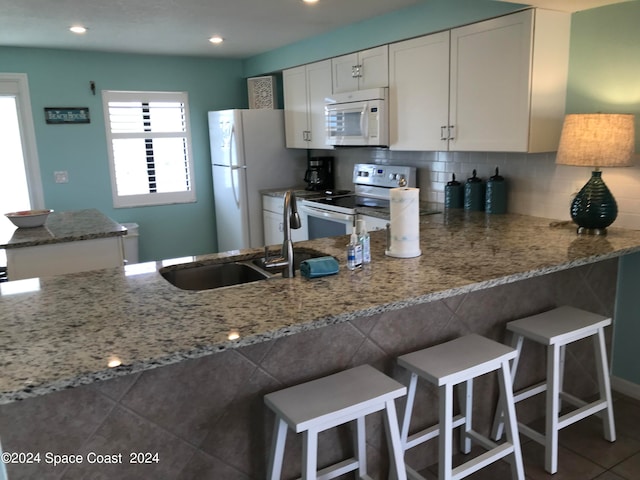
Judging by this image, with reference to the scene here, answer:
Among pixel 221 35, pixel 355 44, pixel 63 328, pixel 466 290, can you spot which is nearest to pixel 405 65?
pixel 355 44

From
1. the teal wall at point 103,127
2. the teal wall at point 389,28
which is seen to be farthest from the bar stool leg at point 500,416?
the teal wall at point 103,127

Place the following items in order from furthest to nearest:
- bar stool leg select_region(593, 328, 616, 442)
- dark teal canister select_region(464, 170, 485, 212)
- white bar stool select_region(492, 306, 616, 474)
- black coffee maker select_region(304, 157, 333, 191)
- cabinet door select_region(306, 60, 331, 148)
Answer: black coffee maker select_region(304, 157, 333, 191), cabinet door select_region(306, 60, 331, 148), dark teal canister select_region(464, 170, 485, 212), bar stool leg select_region(593, 328, 616, 442), white bar stool select_region(492, 306, 616, 474)

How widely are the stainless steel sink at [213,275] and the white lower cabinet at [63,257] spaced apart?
1062mm

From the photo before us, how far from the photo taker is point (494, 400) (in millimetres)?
2410

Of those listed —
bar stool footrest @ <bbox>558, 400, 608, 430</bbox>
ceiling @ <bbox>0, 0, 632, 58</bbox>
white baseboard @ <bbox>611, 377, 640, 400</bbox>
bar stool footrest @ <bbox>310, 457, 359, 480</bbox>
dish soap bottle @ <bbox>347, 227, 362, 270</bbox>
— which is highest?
ceiling @ <bbox>0, 0, 632, 58</bbox>

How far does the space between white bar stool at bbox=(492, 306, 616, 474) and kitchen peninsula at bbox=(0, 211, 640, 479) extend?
0.43 ft

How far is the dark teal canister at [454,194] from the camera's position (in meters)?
3.47

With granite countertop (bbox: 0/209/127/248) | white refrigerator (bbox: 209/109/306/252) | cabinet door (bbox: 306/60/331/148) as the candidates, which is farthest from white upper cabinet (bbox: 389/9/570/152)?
granite countertop (bbox: 0/209/127/248)

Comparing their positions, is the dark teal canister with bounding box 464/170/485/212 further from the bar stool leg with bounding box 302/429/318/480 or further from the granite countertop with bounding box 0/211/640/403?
the bar stool leg with bounding box 302/429/318/480

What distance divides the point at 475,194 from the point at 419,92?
76 centimetres

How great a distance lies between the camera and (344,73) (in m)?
4.00

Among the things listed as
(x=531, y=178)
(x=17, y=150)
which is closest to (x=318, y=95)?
(x=531, y=178)

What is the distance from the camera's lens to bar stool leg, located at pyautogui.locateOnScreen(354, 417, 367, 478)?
1.80 m

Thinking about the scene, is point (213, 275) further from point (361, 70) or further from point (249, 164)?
point (249, 164)
